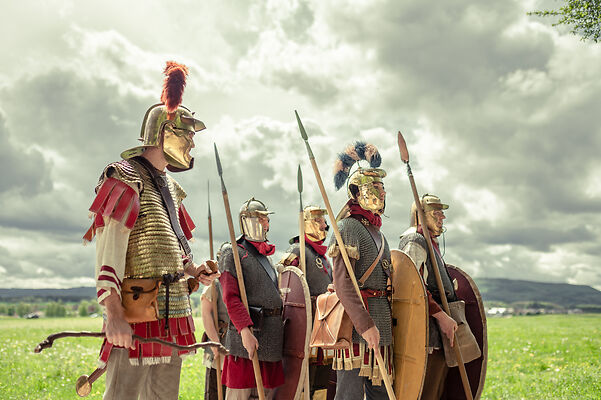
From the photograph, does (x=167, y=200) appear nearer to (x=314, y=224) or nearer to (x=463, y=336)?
(x=463, y=336)

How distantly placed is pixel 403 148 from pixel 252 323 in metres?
2.34

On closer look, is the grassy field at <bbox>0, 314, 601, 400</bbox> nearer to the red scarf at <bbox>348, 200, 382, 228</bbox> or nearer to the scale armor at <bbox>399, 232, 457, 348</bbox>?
the scale armor at <bbox>399, 232, 457, 348</bbox>

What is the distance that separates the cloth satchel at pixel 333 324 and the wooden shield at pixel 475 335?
1360mm

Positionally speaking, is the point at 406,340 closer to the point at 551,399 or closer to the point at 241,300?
the point at 241,300

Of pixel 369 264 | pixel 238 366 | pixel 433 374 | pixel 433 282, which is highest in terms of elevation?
pixel 369 264

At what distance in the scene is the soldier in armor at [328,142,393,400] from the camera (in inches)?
166

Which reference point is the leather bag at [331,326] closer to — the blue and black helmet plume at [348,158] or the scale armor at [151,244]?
the blue and black helmet plume at [348,158]

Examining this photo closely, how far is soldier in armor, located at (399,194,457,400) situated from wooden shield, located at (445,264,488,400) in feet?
0.44

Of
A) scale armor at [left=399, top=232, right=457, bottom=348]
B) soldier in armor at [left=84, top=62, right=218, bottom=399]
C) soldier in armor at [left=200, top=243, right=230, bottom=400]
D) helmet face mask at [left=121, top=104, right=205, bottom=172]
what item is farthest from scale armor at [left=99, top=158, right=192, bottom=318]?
scale armor at [left=399, top=232, right=457, bottom=348]

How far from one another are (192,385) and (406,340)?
491 cm

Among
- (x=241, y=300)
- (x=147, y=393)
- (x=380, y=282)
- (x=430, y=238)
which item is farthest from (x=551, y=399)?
(x=147, y=393)

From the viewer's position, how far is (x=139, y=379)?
2822mm

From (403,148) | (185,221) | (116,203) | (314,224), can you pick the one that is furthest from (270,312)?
(116,203)

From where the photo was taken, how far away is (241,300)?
456cm
